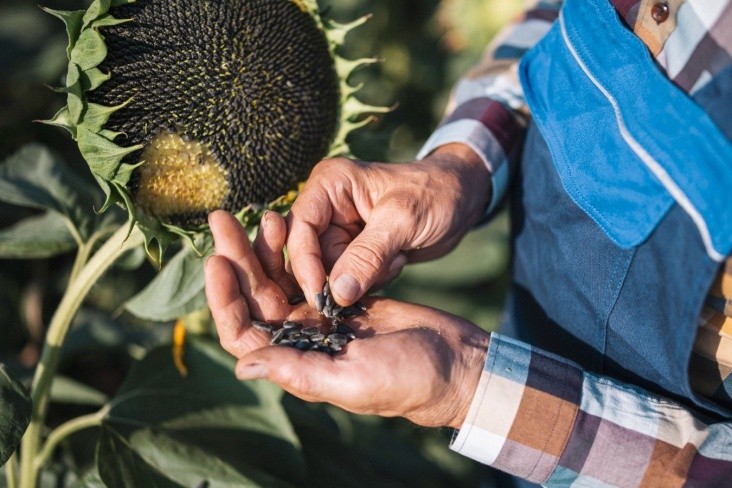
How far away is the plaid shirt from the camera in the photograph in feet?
3.34

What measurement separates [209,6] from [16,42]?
1384mm

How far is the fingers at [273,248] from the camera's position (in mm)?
1185

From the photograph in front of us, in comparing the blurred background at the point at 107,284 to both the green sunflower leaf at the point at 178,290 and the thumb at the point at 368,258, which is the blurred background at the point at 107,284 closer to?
the thumb at the point at 368,258

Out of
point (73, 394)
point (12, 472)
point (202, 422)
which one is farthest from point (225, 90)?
point (73, 394)

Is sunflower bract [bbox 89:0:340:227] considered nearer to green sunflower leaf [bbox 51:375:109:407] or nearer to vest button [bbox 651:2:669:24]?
vest button [bbox 651:2:669:24]

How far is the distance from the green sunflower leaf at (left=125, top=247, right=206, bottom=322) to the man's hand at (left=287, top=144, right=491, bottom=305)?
230 mm

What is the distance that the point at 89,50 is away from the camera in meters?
1.04

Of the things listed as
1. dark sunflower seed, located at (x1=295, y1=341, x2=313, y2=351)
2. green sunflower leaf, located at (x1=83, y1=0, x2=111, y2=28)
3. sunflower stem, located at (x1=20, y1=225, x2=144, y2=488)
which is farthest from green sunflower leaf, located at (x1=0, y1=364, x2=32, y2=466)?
green sunflower leaf, located at (x1=83, y1=0, x2=111, y2=28)

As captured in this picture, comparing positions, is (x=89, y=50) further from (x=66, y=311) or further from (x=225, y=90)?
(x=66, y=311)

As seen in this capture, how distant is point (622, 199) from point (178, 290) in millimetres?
774

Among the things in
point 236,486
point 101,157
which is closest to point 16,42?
point 101,157

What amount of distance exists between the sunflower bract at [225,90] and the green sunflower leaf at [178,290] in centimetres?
14

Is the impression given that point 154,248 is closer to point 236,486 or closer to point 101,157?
point 101,157

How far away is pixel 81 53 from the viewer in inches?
41.1
